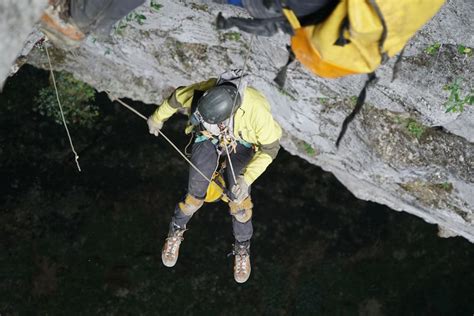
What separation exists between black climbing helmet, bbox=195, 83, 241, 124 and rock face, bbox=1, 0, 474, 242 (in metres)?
1.45

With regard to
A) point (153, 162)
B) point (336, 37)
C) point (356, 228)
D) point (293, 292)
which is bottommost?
A: point (293, 292)

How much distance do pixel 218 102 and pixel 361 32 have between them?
1.89m

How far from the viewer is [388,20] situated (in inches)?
148

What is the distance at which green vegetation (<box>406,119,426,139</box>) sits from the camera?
23.7 feet

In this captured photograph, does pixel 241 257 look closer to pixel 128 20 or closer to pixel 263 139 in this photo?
pixel 263 139

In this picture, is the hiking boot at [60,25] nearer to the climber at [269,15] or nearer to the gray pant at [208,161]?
the climber at [269,15]

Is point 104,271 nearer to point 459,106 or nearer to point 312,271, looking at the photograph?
point 312,271

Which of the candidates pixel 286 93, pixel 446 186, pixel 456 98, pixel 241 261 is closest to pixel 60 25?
pixel 286 93

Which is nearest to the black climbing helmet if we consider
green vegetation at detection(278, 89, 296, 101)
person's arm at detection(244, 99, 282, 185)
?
person's arm at detection(244, 99, 282, 185)

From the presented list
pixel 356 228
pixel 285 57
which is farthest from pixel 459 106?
pixel 356 228

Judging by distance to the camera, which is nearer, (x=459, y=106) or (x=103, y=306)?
(x=459, y=106)

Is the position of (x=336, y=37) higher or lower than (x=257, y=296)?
higher

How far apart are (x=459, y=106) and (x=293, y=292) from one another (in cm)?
569

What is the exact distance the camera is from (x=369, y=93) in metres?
7.05
